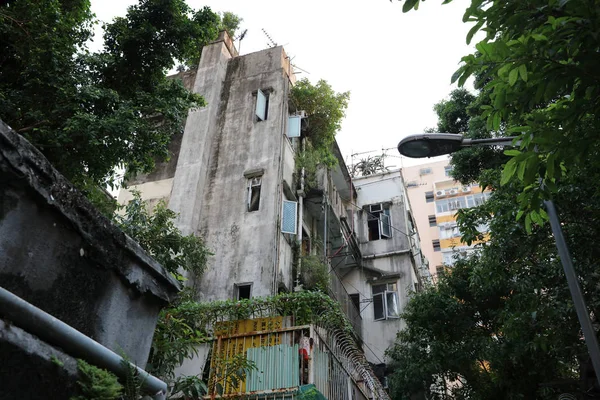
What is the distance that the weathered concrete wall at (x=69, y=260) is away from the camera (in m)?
2.54

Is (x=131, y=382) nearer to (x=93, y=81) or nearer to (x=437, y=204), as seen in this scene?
(x=93, y=81)

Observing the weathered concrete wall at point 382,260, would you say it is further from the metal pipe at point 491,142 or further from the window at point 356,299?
the metal pipe at point 491,142

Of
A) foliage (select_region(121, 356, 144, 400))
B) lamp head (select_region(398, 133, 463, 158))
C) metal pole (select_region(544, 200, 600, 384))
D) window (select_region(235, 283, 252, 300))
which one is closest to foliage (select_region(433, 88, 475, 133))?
window (select_region(235, 283, 252, 300))

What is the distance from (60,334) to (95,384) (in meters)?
0.29

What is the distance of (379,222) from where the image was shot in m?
21.1

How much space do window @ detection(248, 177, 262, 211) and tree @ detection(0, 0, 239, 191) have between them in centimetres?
408

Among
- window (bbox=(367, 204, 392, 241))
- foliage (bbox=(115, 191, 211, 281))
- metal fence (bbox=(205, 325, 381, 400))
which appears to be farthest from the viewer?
window (bbox=(367, 204, 392, 241))

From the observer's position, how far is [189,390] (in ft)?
15.3

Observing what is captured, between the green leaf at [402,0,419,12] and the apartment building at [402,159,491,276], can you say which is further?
the apartment building at [402,159,491,276]

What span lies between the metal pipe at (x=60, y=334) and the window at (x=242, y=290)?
396 inches

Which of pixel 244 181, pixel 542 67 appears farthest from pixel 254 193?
pixel 542 67

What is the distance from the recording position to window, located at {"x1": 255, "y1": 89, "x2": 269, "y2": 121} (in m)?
15.9

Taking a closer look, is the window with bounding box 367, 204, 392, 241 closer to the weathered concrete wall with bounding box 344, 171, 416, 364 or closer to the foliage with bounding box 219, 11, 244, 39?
the weathered concrete wall with bounding box 344, 171, 416, 364

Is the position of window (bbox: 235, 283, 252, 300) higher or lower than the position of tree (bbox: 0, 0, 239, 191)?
lower
